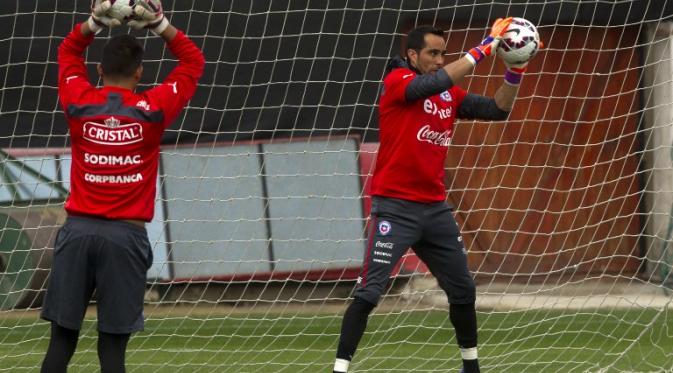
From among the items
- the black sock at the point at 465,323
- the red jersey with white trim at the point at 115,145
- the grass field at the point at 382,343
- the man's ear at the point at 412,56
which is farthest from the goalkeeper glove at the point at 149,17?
the grass field at the point at 382,343

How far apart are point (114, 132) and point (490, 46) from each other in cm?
167

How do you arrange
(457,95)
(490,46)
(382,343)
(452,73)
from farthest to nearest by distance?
1. (382,343)
2. (457,95)
3. (490,46)
4. (452,73)

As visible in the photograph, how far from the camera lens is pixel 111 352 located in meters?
5.07

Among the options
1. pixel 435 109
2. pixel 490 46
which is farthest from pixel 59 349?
pixel 490 46

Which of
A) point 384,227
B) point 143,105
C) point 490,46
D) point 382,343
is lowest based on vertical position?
point 382,343

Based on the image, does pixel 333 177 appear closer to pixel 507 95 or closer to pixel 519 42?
pixel 507 95

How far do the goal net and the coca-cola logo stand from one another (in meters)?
2.74

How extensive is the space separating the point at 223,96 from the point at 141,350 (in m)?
2.45

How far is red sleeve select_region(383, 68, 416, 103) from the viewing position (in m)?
5.86

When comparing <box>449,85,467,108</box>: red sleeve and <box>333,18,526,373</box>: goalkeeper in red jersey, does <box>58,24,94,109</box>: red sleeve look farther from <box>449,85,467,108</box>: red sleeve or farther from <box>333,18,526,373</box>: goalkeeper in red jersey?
<box>449,85,467,108</box>: red sleeve

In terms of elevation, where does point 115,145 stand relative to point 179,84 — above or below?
below

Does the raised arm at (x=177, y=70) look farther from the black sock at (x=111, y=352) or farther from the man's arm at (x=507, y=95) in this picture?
the man's arm at (x=507, y=95)

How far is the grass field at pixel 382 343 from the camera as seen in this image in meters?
7.43

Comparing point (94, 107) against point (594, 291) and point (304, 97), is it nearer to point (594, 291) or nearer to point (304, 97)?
point (304, 97)
